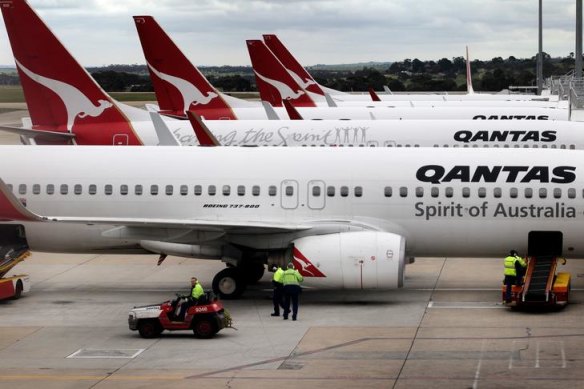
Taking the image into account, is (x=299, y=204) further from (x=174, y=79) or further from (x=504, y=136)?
(x=174, y=79)

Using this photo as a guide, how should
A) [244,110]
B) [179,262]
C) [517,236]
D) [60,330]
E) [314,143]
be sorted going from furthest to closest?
1. [244,110]
2. [314,143]
3. [179,262]
4. [517,236]
5. [60,330]

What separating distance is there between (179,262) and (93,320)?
32.3 ft

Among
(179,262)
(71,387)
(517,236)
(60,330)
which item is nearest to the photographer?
(71,387)

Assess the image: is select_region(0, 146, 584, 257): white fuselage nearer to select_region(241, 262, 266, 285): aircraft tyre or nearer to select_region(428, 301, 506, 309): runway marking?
select_region(241, 262, 266, 285): aircraft tyre

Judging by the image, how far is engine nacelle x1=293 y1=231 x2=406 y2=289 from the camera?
101ft

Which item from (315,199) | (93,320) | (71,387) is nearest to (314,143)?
(315,199)

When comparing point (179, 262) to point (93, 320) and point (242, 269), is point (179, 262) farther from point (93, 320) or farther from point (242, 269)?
point (93, 320)

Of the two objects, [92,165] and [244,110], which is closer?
[92,165]

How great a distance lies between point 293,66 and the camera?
78.4 metres

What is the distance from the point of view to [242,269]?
32.7 metres

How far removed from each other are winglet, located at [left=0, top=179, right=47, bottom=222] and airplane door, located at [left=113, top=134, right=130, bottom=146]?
47.0ft

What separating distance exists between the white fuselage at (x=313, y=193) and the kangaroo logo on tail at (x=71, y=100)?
909cm

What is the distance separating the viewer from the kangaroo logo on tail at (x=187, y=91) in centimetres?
5356

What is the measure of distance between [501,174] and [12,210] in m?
12.6
